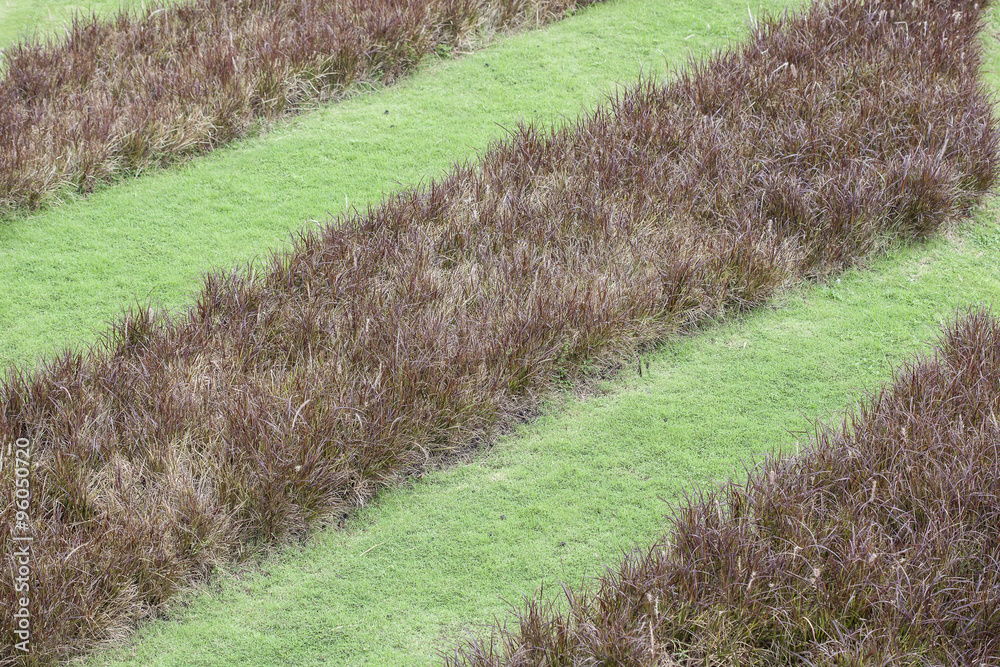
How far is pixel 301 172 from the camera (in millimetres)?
5766

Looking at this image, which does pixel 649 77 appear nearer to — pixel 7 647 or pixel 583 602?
pixel 583 602

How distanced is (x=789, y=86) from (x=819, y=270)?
5.13 ft

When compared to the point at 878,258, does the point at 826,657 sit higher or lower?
lower

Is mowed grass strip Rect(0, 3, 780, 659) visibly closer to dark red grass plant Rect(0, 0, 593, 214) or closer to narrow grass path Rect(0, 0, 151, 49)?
dark red grass plant Rect(0, 0, 593, 214)

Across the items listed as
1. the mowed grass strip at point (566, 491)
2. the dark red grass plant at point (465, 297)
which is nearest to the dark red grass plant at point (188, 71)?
the dark red grass plant at point (465, 297)

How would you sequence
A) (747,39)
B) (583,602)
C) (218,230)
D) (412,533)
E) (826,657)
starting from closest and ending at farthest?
1. (826,657)
2. (583,602)
3. (412,533)
4. (218,230)
5. (747,39)

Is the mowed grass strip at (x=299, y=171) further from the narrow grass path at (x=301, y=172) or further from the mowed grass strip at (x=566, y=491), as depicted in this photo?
the mowed grass strip at (x=566, y=491)

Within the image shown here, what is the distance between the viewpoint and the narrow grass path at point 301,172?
4816 mm

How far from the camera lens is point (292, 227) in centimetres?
529

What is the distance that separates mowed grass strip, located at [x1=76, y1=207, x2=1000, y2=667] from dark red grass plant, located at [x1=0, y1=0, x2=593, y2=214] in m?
3.07

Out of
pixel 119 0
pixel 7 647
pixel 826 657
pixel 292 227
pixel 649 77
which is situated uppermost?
pixel 119 0

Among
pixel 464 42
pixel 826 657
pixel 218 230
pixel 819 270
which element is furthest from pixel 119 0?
pixel 826 657

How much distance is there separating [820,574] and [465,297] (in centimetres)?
208

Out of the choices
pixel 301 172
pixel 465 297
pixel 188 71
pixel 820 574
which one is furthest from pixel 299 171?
pixel 820 574
